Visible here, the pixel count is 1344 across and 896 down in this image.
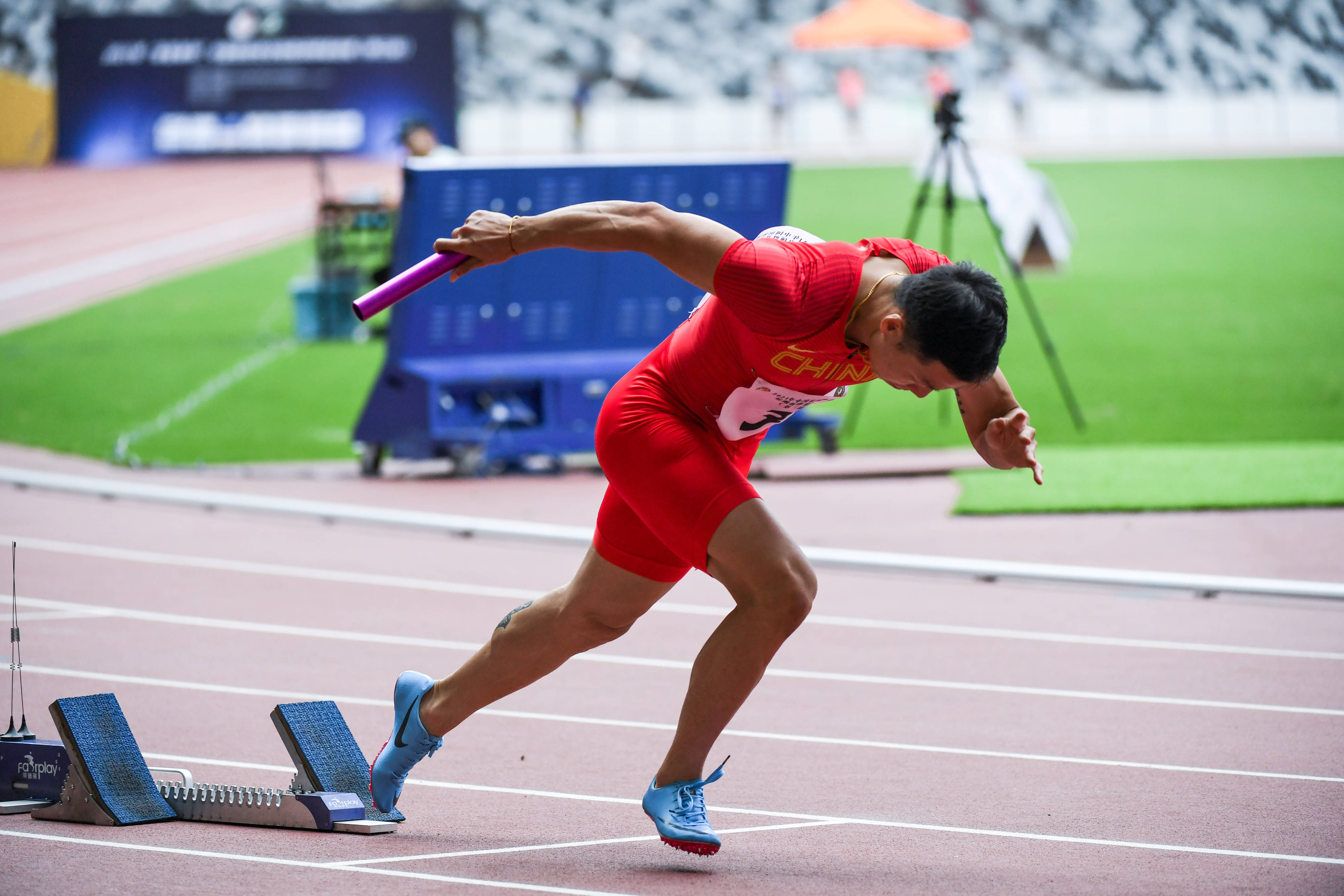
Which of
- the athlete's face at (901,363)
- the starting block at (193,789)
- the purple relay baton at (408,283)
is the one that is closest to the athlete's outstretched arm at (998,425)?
the athlete's face at (901,363)

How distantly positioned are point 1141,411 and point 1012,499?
353 centimetres

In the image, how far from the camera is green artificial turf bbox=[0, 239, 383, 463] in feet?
37.5

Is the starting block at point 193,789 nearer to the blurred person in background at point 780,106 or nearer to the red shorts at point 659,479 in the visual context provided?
the red shorts at point 659,479

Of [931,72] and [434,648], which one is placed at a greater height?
[931,72]

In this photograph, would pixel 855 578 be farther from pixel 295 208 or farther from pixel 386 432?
pixel 295 208

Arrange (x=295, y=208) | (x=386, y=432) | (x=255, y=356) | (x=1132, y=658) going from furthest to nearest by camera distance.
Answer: (x=295, y=208)
(x=255, y=356)
(x=386, y=432)
(x=1132, y=658)

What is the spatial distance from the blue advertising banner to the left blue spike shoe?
3159cm

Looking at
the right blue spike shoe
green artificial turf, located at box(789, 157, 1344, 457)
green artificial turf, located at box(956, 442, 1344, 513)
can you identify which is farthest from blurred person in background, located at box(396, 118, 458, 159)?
the right blue spike shoe

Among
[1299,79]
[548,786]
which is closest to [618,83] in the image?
[1299,79]

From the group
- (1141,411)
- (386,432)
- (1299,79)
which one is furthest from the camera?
(1299,79)

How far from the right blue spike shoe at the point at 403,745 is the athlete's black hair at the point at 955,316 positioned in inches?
62.4

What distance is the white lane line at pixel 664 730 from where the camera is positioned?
470cm

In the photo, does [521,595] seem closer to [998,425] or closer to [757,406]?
[757,406]

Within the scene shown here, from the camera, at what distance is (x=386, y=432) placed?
10.2 metres
